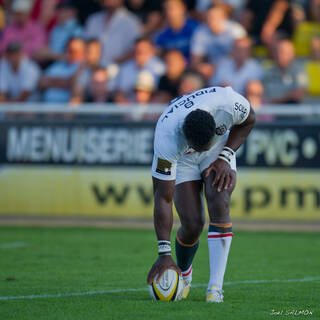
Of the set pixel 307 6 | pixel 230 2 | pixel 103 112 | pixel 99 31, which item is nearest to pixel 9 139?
pixel 103 112

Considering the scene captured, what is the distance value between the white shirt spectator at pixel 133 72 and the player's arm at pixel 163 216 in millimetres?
8498

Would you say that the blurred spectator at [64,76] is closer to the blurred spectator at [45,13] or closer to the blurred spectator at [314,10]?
the blurred spectator at [45,13]

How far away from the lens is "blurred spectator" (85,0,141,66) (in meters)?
16.2

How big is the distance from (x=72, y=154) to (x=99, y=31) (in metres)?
3.83

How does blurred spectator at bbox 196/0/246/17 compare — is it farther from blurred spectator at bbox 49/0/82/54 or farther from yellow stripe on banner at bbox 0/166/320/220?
yellow stripe on banner at bbox 0/166/320/220

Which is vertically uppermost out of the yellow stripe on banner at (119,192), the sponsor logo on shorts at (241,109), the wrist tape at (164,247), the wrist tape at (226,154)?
the sponsor logo on shorts at (241,109)

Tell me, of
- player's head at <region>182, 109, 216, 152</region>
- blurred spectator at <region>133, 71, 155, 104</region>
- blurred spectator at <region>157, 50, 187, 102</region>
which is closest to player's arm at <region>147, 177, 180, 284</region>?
player's head at <region>182, 109, 216, 152</region>

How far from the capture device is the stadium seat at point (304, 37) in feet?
52.7

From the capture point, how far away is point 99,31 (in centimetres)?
1669

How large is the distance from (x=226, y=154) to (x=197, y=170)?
1.09 feet

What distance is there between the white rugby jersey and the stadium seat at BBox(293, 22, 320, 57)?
374 inches

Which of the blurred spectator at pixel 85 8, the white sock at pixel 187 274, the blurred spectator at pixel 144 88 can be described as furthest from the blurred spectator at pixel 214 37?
the white sock at pixel 187 274

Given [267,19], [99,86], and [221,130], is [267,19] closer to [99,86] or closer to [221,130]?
[99,86]

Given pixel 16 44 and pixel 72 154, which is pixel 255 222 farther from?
pixel 16 44
